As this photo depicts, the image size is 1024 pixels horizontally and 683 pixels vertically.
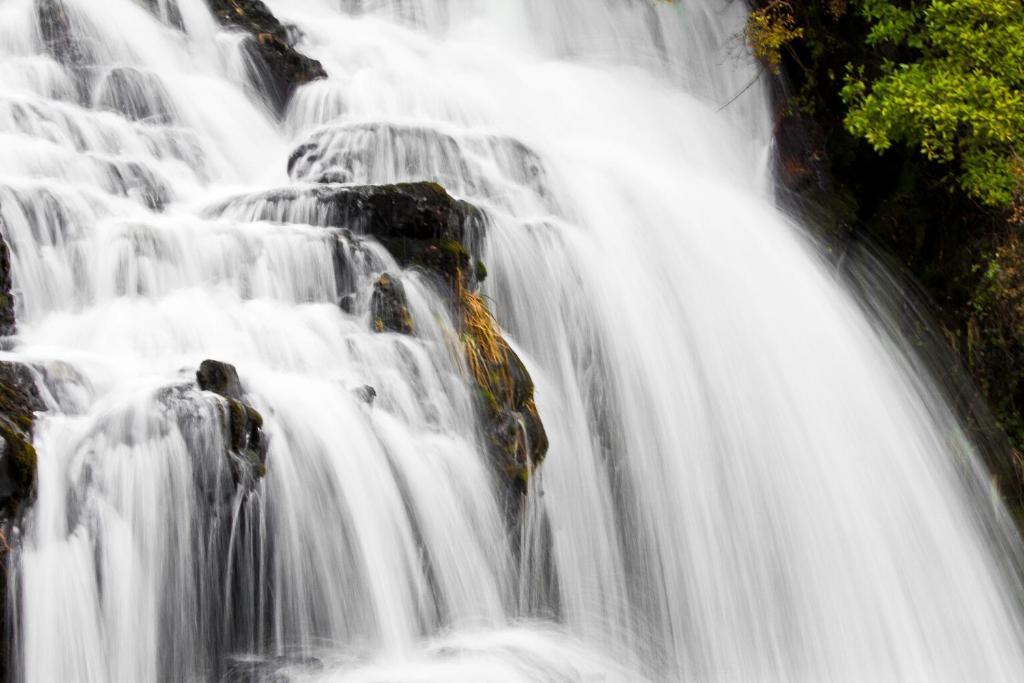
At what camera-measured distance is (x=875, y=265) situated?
12094 millimetres

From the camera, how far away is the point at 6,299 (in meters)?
6.28

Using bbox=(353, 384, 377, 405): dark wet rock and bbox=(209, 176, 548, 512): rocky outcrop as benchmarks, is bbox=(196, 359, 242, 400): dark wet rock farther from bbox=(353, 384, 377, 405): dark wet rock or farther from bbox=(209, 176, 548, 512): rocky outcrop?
bbox=(209, 176, 548, 512): rocky outcrop

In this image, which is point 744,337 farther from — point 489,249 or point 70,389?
point 70,389

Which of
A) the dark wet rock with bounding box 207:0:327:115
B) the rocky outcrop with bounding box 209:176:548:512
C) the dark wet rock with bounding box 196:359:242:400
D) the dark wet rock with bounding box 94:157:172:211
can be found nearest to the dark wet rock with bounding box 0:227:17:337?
the dark wet rock with bounding box 196:359:242:400

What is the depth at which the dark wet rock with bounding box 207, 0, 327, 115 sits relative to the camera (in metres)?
11.0

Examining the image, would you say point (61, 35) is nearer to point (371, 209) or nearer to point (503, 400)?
point (371, 209)

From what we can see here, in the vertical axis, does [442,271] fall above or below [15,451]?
above

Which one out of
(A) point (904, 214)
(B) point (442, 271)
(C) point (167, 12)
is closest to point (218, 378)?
(B) point (442, 271)

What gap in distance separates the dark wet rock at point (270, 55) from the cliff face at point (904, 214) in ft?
17.5

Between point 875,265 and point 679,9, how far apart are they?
17.2 ft

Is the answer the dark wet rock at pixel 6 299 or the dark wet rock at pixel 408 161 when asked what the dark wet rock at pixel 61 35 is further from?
the dark wet rock at pixel 6 299

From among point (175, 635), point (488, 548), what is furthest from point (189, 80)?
point (175, 635)

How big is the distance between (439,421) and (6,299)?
234cm

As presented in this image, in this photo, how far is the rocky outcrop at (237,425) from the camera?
541cm
